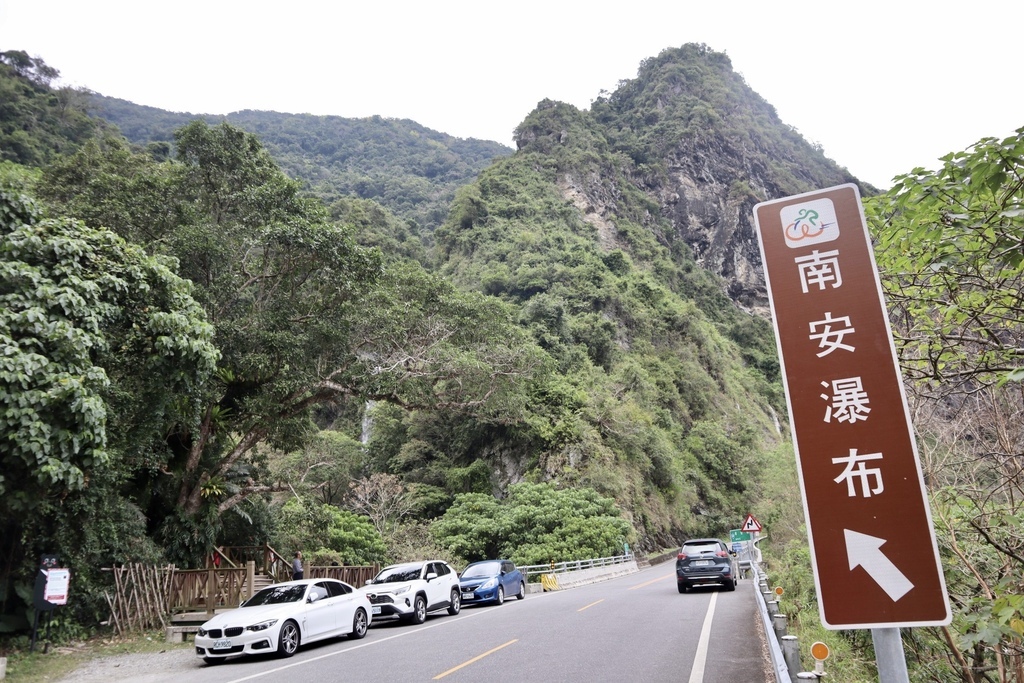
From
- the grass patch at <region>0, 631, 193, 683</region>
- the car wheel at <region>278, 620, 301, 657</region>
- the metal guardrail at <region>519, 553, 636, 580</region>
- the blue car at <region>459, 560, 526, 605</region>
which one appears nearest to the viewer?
the grass patch at <region>0, 631, 193, 683</region>

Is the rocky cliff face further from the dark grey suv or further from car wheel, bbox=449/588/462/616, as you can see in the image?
car wheel, bbox=449/588/462/616

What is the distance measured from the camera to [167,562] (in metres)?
15.3

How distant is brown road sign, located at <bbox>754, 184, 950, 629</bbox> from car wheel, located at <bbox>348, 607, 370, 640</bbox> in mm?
11479

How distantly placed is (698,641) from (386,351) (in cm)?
1372

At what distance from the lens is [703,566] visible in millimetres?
17734

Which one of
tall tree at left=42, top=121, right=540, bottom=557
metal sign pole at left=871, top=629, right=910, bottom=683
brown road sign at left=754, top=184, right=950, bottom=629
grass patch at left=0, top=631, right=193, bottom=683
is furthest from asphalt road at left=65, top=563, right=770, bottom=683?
tall tree at left=42, top=121, right=540, bottom=557

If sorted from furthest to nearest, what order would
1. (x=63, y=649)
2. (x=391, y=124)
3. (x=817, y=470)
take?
(x=391, y=124)
(x=63, y=649)
(x=817, y=470)

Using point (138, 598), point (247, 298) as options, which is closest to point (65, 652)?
point (138, 598)

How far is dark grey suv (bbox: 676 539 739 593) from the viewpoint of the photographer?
698 inches

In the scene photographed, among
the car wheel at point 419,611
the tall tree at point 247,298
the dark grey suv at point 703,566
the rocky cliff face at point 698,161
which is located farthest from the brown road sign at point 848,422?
the rocky cliff face at point 698,161

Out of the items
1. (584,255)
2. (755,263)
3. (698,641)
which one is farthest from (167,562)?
(755,263)

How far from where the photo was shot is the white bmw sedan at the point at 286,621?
32.7 feet

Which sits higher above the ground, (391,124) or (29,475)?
(391,124)

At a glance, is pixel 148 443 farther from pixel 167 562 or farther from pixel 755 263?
pixel 755 263
